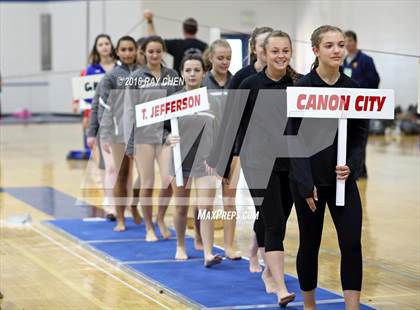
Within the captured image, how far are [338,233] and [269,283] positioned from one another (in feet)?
4.31

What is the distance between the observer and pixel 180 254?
7562mm

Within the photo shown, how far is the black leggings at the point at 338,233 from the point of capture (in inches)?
203

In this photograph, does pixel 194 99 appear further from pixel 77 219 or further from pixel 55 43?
pixel 55 43

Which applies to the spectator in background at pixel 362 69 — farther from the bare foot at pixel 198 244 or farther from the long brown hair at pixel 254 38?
the long brown hair at pixel 254 38

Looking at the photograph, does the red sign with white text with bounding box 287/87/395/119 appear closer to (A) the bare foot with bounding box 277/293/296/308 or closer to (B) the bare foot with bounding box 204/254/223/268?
(A) the bare foot with bounding box 277/293/296/308

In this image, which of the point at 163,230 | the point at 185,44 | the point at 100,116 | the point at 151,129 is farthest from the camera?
the point at 185,44

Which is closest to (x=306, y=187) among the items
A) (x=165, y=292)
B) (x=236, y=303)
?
(x=236, y=303)

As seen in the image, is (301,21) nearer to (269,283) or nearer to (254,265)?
(254,265)

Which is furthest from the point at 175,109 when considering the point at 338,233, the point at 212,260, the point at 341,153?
the point at 338,233

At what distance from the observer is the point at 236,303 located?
19.7 feet

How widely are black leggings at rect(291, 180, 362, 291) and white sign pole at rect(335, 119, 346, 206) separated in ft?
0.19

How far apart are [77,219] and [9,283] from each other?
2969mm

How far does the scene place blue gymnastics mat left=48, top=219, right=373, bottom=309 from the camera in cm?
606

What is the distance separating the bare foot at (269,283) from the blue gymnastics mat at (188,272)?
0.17ft
